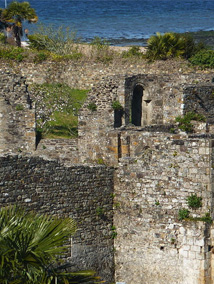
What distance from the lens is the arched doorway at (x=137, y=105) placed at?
110 feet

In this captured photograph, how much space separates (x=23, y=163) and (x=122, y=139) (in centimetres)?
455

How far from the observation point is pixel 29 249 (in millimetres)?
16344

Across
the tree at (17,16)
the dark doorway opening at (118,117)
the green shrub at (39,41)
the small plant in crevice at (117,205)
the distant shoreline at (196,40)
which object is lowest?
the small plant in crevice at (117,205)

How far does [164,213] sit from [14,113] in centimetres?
899

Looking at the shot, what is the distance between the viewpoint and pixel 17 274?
16156 millimetres

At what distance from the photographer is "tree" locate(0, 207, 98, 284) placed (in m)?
16.1

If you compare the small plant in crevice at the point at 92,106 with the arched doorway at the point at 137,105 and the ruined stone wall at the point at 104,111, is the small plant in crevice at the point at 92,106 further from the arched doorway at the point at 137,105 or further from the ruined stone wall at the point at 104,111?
the arched doorway at the point at 137,105

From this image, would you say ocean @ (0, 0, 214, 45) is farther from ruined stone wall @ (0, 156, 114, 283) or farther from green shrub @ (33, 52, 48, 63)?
ruined stone wall @ (0, 156, 114, 283)

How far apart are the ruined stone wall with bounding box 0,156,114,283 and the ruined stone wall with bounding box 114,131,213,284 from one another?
12.7 inches

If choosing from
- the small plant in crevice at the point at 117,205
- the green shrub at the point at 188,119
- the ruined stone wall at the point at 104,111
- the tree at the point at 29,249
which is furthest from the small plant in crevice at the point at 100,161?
the tree at the point at 29,249

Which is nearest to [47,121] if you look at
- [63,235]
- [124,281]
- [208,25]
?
[124,281]

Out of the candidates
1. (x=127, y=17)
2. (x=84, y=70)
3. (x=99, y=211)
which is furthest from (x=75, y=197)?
(x=127, y=17)

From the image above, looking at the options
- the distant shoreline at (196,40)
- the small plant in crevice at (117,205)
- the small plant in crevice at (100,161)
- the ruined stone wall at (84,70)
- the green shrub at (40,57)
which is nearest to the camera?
the small plant in crevice at (117,205)

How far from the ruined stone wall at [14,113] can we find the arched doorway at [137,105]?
5521mm
